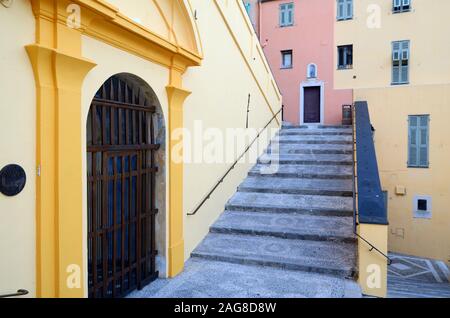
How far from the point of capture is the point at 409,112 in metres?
11.9

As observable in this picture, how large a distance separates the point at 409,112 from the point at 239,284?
10170 millimetres

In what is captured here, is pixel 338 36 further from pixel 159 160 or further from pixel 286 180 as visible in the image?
pixel 159 160

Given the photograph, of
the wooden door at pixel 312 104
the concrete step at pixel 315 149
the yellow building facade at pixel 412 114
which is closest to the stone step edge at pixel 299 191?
the concrete step at pixel 315 149

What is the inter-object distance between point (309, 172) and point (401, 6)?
31.5 feet

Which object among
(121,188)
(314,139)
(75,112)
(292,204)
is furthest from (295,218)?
(75,112)

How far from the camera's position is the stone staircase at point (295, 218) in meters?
4.88

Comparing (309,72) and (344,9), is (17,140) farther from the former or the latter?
(344,9)

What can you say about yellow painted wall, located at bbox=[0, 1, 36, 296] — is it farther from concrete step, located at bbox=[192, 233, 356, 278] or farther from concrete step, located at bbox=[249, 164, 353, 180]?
concrete step, located at bbox=[249, 164, 353, 180]

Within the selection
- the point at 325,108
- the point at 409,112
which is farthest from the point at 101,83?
the point at 325,108

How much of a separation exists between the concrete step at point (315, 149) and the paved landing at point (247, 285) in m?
3.95

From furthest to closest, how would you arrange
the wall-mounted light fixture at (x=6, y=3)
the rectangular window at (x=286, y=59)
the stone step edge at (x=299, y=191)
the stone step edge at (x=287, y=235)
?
1. the rectangular window at (x=286, y=59)
2. the stone step edge at (x=299, y=191)
3. the stone step edge at (x=287, y=235)
4. the wall-mounted light fixture at (x=6, y=3)

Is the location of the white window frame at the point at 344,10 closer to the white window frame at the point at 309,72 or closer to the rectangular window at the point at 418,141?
the white window frame at the point at 309,72

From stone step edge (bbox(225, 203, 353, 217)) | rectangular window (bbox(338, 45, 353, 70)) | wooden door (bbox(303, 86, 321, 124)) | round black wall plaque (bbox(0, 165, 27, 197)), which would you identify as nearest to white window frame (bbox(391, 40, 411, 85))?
rectangular window (bbox(338, 45, 353, 70))

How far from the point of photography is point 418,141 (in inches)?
464
